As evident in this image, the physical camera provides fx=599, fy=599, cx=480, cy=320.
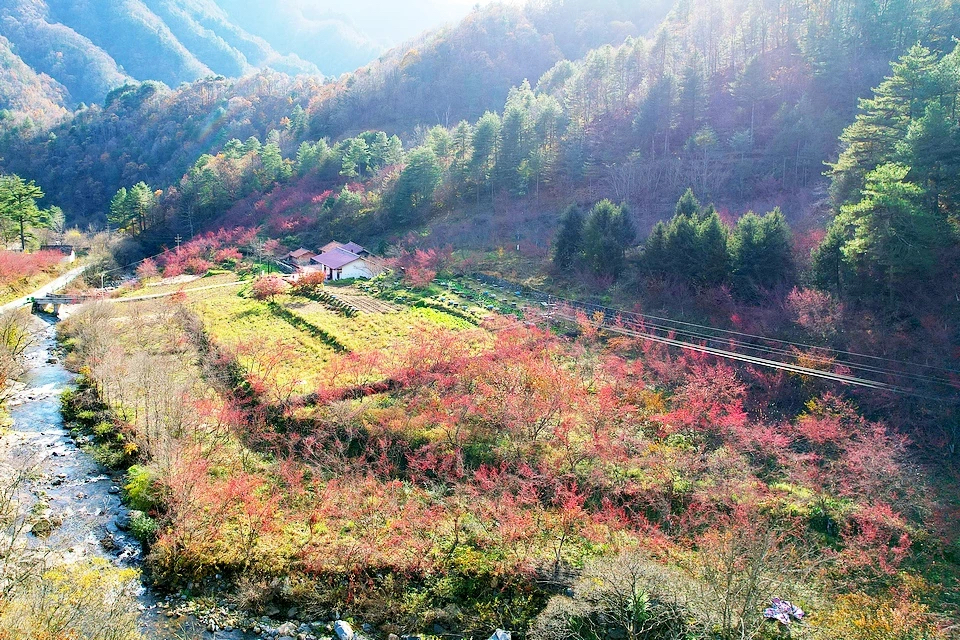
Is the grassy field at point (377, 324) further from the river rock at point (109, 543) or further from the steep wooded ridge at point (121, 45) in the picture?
the steep wooded ridge at point (121, 45)

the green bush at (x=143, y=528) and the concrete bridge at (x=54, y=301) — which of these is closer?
the green bush at (x=143, y=528)

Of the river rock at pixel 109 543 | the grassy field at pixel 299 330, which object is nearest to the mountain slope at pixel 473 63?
the grassy field at pixel 299 330

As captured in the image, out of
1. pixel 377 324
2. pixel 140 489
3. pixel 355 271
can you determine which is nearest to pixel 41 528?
pixel 140 489

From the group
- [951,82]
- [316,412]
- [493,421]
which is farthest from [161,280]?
[951,82]

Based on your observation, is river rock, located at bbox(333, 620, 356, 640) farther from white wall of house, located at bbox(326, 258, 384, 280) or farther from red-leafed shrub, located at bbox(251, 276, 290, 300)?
white wall of house, located at bbox(326, 258, 384, 280)

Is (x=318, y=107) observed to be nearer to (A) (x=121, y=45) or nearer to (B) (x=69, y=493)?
(B) (x=69, y=493)

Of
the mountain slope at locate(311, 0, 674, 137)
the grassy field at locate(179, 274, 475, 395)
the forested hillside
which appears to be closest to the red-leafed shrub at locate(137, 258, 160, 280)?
the forested hillside

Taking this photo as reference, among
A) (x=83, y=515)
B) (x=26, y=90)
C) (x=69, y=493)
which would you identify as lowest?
(x=83, y=515)
